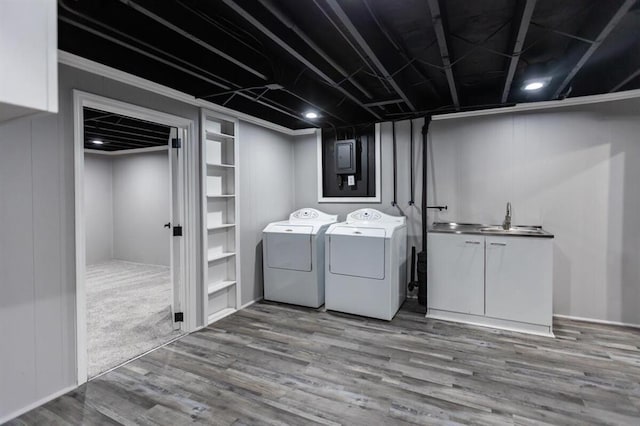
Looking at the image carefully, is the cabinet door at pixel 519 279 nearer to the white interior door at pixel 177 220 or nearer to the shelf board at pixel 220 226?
the shelf board at pixel 220 226

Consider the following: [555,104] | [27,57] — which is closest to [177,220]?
[27,57]

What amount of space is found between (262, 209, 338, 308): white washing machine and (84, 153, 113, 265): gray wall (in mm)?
4615

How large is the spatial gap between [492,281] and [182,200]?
10.7 ft

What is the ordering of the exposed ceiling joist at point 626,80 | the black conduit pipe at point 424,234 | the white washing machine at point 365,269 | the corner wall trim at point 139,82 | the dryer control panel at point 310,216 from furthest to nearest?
the dryer control panel at point 310,216
the black conduit pipe at point 424,234
the white washing machine at point 365,269
the exposed ceiling joist at point 626,80
the corner wall trim at point 139,82

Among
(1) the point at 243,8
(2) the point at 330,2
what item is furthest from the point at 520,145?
(1) the point at 243,8

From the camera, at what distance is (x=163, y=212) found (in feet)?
21.1

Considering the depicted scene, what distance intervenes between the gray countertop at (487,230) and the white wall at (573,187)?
98mm

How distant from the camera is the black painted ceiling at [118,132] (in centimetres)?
398

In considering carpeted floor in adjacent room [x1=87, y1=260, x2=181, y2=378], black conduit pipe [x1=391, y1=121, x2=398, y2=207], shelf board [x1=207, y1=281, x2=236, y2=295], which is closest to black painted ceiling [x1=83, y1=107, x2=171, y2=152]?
shelf board [x1=207, y1=281, x2=236, y2=295]

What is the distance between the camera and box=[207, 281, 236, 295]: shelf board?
3546 mm

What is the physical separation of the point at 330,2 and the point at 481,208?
10.1 feet

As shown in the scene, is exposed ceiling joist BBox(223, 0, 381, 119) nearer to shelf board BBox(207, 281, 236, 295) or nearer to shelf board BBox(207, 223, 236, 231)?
shelf board BBox(207, 223, 236, 231)

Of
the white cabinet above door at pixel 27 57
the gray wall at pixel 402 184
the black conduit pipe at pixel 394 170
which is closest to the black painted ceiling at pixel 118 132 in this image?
the white cabinet above door at pixel 27 57

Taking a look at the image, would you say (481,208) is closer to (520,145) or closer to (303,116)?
(520,145)
